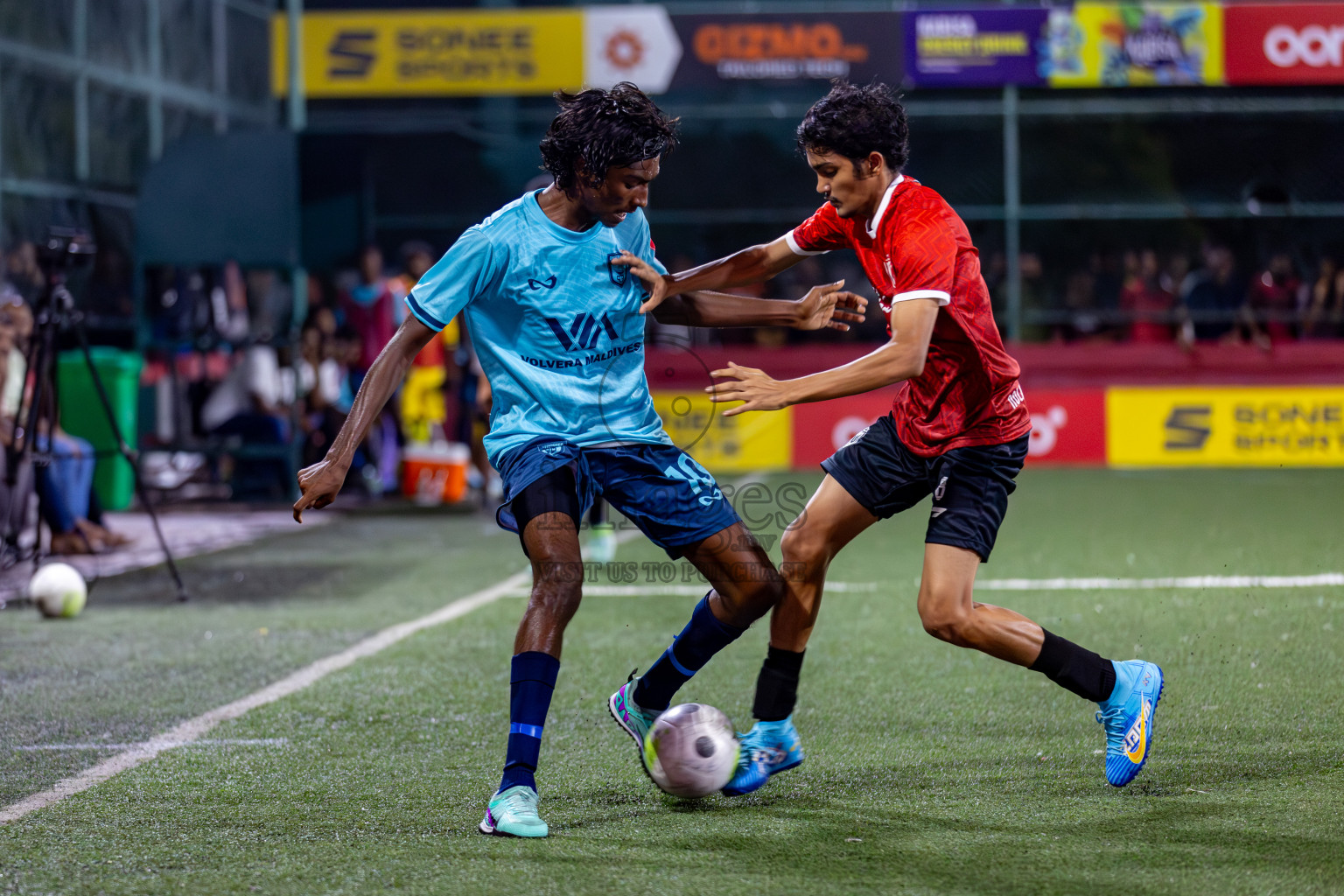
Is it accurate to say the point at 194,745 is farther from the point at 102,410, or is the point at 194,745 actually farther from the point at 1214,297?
the point at 1214,297

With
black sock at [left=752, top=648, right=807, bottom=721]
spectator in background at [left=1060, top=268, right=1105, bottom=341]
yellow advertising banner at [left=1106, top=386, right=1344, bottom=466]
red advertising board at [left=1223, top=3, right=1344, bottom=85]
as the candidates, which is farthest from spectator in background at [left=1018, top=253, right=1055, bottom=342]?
black sock at [left=752, top=648, right=807, bottom=721]

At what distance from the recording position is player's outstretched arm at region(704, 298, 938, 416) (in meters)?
3.77

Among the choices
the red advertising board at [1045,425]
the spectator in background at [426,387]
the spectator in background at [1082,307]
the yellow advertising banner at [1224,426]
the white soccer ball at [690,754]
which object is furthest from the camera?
the spectator in background at [1082,307]

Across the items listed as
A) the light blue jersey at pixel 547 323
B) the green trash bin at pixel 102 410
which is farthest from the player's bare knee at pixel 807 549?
the green trash bin at pixel 102 410

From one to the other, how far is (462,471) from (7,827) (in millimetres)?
9183

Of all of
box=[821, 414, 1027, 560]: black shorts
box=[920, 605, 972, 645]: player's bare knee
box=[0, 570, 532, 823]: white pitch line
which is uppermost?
box=[821, 414, 1027, 560]: black shorts

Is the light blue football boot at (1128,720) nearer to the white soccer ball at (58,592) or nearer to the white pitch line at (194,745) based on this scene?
the white pitch line at (194,745)

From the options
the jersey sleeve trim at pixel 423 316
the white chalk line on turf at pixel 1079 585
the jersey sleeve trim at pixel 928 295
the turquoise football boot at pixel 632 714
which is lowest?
the white chalk line on turf at pixel 1079 585

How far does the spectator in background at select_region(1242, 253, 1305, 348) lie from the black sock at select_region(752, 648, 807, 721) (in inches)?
601

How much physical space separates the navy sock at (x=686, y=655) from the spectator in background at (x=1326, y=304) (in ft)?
54.1

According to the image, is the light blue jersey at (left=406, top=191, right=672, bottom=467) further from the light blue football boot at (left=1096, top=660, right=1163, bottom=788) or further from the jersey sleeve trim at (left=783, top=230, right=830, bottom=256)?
the light blue football boot at (left=1096, top=660, right=1163, bottom=788)

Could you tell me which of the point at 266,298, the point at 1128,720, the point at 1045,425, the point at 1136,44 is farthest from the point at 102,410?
the point at 1136,44

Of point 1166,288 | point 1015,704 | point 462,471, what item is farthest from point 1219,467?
point 1015,704

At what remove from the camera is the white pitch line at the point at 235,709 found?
425 cm
